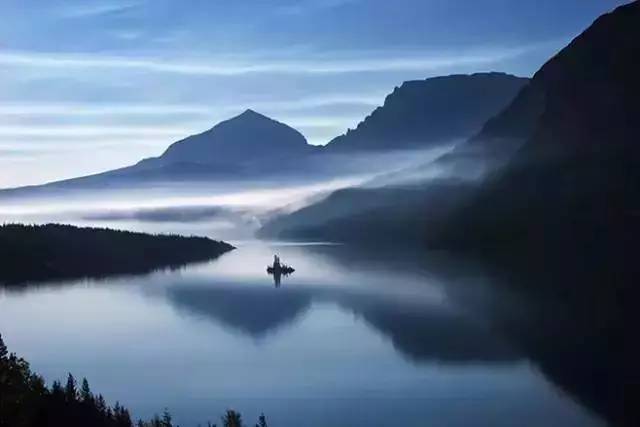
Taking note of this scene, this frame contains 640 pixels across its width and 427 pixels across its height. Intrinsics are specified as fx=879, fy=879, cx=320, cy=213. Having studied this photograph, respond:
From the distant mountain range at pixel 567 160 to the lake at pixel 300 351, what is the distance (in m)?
30.3

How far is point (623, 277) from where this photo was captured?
174 ft

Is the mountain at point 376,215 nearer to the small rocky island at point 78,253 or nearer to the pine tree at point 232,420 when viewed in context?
the small rocky island at point 78,253

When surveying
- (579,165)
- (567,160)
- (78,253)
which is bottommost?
(78,253)

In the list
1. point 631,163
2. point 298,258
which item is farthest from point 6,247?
point 631,163

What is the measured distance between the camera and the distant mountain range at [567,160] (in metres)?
83.9

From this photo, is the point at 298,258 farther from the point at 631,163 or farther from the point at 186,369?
the point at 186,369

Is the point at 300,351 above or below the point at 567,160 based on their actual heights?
below

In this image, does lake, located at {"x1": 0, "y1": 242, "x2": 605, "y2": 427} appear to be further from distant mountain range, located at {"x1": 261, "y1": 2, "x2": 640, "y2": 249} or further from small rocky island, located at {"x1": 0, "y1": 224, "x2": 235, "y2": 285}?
distant mountain range, located at {"x1": 261, "y1": 2, "x2": 640, "y2": 249}

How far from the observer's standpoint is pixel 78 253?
73.1 meters

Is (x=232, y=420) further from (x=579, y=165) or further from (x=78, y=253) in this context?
(x=579, y=165)

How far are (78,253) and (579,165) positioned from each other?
5036 centimetres

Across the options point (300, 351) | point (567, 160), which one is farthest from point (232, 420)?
point (567, 160)

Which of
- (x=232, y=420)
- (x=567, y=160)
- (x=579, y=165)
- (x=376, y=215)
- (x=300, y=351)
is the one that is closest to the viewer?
(x=232, y=420)

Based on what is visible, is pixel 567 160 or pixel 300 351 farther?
pixel 567 160
